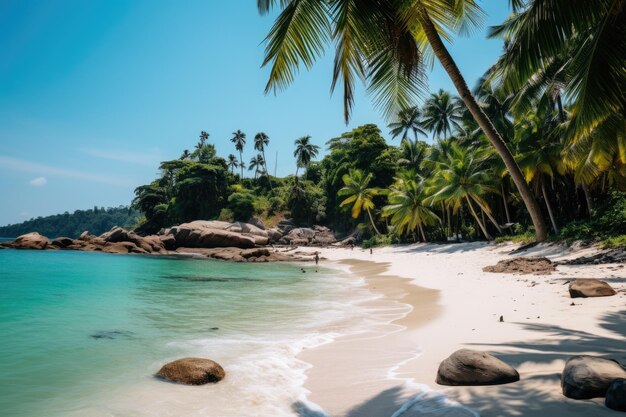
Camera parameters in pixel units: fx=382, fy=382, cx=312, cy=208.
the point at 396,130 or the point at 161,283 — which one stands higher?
the point at 396,130

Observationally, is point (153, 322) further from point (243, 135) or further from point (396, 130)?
point (243, 135)

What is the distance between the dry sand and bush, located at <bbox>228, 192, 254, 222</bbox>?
46.3 meters

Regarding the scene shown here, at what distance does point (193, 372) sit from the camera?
17.1 feet

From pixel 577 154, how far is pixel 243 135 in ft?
248

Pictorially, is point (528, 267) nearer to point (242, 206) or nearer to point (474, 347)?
point (474, 347)

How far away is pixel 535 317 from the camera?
692 cm

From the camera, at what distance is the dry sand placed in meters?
3.44

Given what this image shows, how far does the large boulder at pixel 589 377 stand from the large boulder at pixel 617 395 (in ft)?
0.55

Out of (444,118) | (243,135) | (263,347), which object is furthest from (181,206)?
(263,347)

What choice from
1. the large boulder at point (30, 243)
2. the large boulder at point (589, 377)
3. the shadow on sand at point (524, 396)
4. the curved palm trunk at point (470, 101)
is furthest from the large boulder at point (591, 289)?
the large boulder at point (30, 243)

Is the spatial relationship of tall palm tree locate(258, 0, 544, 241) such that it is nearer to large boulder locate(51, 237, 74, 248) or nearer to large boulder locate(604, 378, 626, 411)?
large boulder locate(604, 378, 626, 411)

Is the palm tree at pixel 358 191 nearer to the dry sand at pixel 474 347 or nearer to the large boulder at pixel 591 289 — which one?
the dry sand at pixel 474 347

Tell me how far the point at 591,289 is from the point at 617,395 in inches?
241

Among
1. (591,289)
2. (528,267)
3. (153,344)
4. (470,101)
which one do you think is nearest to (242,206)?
(528,267)
